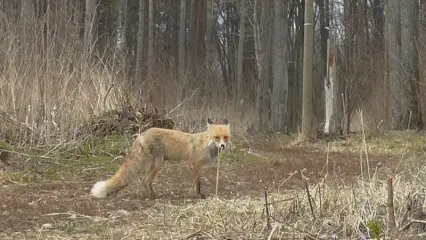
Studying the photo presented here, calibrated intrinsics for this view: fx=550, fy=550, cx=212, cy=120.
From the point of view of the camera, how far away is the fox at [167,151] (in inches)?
240

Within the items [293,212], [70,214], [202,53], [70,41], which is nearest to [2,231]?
[70,214]

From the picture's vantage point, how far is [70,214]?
188 inches

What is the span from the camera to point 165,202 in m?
5.59

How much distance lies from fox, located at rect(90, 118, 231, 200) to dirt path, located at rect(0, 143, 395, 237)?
0.69ft

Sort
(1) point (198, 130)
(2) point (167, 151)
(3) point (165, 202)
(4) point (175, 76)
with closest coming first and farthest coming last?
1. (3) point (165, 202)
2. (2) point (167, 151)
3. (1) point (198, 130)
4. (4) point (175, 76)

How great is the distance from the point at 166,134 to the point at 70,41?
12.7ft

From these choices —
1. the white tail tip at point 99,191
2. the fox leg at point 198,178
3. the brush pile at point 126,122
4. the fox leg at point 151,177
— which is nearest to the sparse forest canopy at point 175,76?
the brush pile at point 126,122

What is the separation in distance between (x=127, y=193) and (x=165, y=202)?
87cm

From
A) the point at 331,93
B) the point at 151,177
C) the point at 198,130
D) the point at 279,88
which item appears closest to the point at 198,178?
the point at 151,177

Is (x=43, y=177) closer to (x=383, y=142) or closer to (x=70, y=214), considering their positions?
(x=70, y=214)

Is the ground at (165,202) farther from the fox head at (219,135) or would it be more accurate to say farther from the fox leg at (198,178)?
the fox head at (219,135)

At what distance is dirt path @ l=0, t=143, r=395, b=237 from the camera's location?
15.1ft

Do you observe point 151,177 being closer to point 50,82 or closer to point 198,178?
point 198,178

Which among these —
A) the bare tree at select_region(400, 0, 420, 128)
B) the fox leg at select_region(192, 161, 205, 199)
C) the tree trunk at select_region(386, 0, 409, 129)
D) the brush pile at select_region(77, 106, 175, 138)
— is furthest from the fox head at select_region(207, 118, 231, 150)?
the tree trunk at select_region(386, 0, 409, 129)
